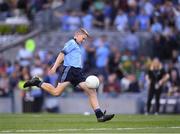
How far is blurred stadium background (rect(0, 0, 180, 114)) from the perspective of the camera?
32.4 m

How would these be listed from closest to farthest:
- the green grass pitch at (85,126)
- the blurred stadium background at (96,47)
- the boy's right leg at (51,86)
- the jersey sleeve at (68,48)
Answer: the green grass pitch at (85,126) < the jersey sleeve at (68,48) < the boy's right leg at (51,86) < the blurred stadium background at (96,47)

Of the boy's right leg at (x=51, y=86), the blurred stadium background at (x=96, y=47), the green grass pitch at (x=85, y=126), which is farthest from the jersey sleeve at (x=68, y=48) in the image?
the blurred stadium background at (x=96, y=47)

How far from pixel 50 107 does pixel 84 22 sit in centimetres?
486

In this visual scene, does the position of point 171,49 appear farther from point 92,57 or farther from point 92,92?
point 92,92

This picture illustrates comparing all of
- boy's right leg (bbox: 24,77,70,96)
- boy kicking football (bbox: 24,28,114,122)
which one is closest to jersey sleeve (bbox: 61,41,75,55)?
boy kicking football (bbox: 24,28,114,122)

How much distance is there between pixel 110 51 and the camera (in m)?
34.7

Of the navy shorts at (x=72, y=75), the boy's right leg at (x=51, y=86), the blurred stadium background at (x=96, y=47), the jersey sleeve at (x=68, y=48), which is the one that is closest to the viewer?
the jersey sleeve at (x=68, y=48)

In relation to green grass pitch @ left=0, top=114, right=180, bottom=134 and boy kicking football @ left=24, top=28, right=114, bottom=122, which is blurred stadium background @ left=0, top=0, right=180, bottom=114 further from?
boy kicking football @ left=24, top=28, right=114, bottom=122

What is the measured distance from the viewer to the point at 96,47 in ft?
114

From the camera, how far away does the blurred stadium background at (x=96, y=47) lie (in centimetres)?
3238

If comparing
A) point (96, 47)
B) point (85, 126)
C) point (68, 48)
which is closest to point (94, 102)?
point (85, 126)

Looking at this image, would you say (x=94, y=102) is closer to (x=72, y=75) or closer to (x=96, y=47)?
(x=72, y=75)

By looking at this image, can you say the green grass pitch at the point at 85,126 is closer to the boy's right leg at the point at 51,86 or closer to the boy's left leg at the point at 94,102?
the boy's left leg at the point at 94,102

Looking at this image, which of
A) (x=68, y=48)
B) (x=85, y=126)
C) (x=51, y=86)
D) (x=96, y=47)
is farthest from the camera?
(x=96, y=47)
